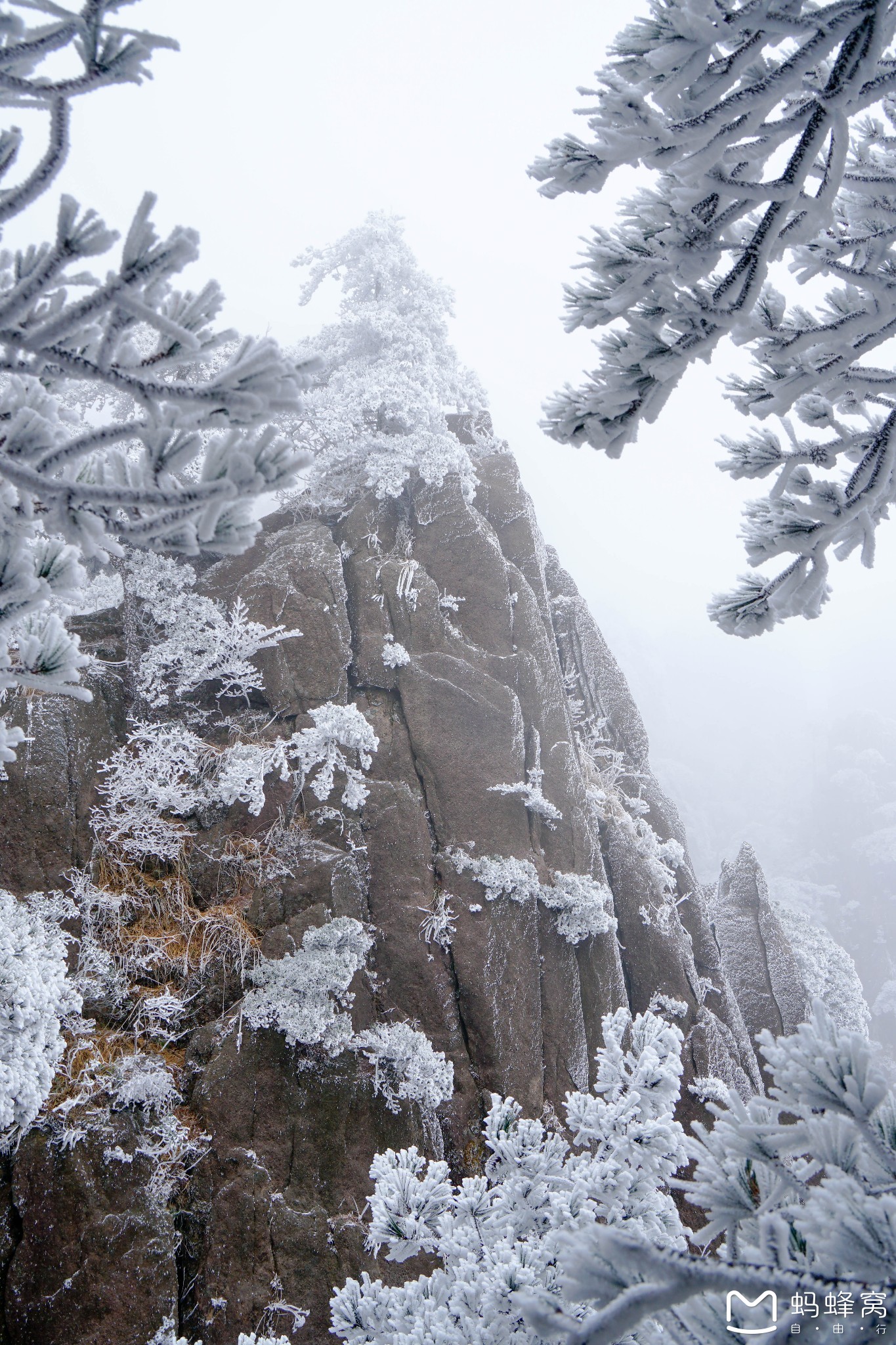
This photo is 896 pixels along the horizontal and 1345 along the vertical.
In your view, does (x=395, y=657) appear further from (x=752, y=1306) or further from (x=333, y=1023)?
(x=752, y=1306)

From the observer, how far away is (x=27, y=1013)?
13.8ft

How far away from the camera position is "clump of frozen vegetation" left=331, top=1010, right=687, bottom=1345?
2736mm

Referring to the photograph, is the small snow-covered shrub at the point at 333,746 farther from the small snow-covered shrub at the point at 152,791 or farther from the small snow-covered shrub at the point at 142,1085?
the small snow-covered shrub at the point at 142,1085

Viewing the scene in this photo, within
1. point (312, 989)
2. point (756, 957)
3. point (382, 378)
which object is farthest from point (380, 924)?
point (382, 378)

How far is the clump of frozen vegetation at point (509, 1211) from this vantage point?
2.74m

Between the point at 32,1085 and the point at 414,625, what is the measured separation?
5280 mm

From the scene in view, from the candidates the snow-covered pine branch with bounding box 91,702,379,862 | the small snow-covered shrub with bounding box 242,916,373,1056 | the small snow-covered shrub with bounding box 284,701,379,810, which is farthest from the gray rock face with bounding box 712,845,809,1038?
the snow-covered pine branch with bounding box 91,702,379,862

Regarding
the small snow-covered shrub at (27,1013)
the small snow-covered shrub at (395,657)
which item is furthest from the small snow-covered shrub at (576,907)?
the small snow-covered shrub at (27,1013)

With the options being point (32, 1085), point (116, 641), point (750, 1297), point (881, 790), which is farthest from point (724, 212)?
point (881, 790)

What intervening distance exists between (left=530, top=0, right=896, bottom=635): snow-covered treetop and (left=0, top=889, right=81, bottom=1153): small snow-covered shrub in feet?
15.7

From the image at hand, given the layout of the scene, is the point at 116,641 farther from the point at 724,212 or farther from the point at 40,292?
the point at 724,212

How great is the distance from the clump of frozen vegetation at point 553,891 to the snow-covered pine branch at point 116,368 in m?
5.46

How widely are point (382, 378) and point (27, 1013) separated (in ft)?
26.0

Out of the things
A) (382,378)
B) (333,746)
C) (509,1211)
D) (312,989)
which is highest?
(382,378)
